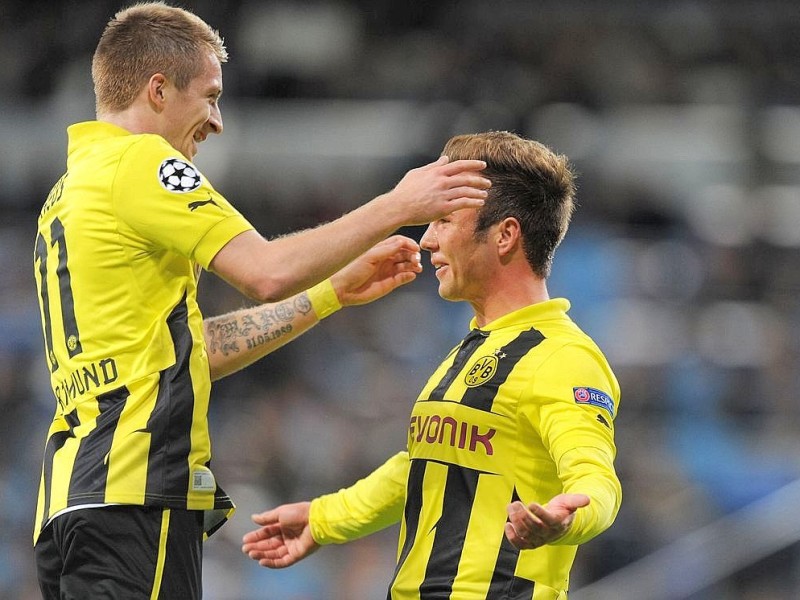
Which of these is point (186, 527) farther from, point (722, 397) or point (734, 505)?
point (722, 397)

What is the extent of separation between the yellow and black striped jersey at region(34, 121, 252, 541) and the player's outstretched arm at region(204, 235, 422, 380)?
0.52 metres

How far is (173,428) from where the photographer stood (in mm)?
3098

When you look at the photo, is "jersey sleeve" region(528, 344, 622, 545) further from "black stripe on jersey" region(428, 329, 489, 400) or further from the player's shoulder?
the player's shoulder

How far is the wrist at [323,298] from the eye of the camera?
384cm

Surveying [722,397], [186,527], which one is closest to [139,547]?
[186,527]

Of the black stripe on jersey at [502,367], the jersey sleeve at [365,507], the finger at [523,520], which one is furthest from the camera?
the jersey sleeve at [365,507]

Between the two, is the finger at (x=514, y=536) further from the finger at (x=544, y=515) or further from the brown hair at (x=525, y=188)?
the brown hair at (x=525, y=188)

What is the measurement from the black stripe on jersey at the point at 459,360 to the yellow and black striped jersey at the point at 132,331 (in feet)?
2.07

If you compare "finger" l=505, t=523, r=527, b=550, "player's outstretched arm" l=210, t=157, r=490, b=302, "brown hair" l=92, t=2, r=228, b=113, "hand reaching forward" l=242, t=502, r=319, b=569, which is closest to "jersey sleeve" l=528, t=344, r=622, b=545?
"finger" l=505, t=523, r=527, b=550

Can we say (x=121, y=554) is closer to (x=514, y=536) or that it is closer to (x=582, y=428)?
(x=514, y=536)

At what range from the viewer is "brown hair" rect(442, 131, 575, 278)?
3.48m

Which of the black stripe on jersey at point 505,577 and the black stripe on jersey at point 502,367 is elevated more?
the black stripe on jersey at point 502,367

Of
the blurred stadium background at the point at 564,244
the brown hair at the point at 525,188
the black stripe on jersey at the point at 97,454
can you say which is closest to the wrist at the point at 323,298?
the brown hair at the point at 525,188

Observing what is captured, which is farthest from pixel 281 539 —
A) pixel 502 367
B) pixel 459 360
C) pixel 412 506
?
pixel 502 367
